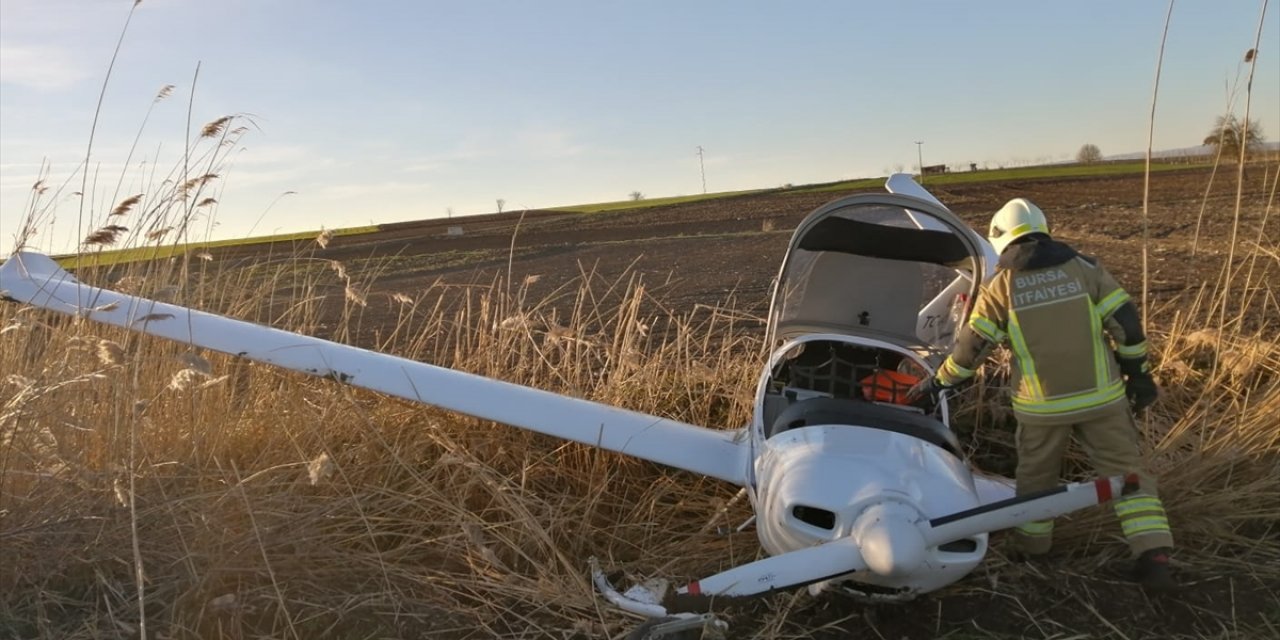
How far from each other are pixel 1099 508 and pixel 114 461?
15.4ft

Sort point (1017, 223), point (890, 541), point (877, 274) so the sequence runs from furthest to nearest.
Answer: point (877, 274), point (1017, 223), point (890, 541)

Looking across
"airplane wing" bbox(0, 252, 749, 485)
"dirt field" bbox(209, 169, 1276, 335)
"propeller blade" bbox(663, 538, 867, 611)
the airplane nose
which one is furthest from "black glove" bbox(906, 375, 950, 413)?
"dirt field" bbox(209, 169, 1276, 335)

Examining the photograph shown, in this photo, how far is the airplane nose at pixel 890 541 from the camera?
288 centimetres

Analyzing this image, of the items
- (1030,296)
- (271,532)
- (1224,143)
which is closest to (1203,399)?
(1224,143)

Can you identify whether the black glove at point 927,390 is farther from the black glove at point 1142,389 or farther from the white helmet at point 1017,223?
the black glove at point 1142,389

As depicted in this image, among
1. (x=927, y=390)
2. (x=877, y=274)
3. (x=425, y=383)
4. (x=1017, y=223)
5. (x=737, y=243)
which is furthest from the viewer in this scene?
(x=737, y=243)

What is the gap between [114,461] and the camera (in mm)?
3869

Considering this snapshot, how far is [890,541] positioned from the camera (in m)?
2.90

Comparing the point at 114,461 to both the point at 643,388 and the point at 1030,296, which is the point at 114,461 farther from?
the point at 1030,296

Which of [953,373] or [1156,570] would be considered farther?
[953,373]

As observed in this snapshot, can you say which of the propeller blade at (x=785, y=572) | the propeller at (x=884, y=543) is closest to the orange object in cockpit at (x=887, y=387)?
the propeller at (x=884, y=543)

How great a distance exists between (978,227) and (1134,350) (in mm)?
17305

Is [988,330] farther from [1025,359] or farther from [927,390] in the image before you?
[927,390]

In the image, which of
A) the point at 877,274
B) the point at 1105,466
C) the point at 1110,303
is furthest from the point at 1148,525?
the point at 877,274
